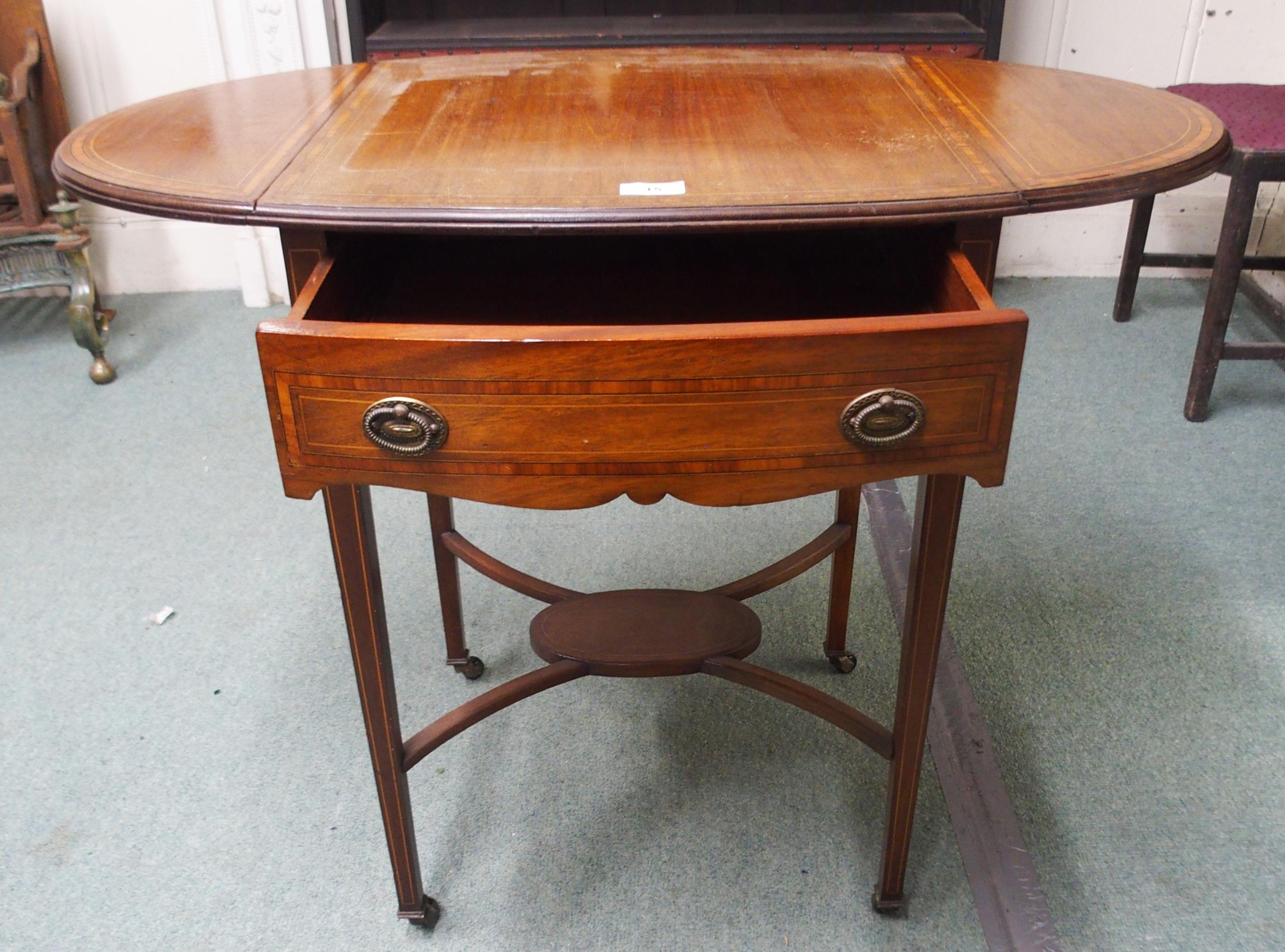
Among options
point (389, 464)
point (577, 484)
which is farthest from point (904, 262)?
point (389, 464)

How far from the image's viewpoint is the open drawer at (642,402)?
2.79ft

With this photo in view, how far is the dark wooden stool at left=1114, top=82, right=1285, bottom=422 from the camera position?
1.97m

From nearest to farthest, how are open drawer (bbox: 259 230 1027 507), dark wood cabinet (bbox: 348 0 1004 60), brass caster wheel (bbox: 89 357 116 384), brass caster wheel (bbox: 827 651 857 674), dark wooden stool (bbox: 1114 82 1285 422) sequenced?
open drawer (bbox: 259 230 1027 507)
brass caster wheel (bbox: 827 651 857 674)
dark wooden stool (bbox: 1114 82 1285 422)
dark wood cabinet (bbox: 348 0 1004 60)
brass caster wheel (bbox: 89 357 116 384)

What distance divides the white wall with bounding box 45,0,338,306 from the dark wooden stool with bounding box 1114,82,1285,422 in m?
1.88

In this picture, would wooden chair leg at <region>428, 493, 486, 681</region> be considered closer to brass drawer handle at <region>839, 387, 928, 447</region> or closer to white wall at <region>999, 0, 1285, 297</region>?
brass drawer handle at <region>839, 387, 928, 447</region>

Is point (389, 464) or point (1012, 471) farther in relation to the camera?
point (1012, 471)

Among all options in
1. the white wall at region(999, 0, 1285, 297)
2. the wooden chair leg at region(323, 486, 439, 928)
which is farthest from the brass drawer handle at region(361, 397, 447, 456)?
Answer: the white wall at region(999, 0, 1285, 297)

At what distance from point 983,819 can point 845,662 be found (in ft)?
1.00

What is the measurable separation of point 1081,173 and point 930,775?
78cm

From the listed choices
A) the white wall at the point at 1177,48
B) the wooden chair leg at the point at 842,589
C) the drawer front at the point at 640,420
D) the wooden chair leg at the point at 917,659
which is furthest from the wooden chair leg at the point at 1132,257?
the drawer front at the point at 640,420

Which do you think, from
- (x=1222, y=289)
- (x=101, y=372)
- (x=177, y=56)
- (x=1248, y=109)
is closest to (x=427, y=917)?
(x=101, y=372)

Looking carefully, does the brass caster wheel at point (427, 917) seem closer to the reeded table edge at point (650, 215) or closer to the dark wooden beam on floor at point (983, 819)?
the dark wooden beam on floor at point (983, 819)

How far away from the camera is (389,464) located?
92cm

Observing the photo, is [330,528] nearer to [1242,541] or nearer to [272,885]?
[272,885]
